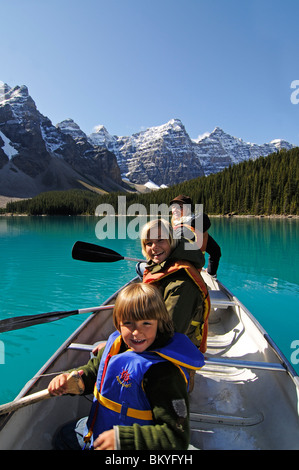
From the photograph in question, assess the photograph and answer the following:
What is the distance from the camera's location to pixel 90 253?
6.30m

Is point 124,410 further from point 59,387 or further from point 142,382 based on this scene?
point 59,387

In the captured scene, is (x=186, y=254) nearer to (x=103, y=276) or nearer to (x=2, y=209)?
(x=103, y=276)

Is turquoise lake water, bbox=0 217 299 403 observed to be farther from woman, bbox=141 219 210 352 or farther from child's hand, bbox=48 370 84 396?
woman, bbox=141 219 210 352

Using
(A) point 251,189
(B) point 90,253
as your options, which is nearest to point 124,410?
(B) point 90,253

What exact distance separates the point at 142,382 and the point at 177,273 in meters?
1.17

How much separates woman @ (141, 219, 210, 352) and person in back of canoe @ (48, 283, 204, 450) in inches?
24.0

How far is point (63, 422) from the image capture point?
9.99 ft

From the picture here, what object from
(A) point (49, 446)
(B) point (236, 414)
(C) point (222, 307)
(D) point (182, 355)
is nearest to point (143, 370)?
(D) point (182, 355)

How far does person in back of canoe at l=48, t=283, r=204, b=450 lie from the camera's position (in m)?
1.81

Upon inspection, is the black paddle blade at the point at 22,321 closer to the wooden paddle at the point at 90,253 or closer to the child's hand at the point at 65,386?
the child's hand at the point at 65,386

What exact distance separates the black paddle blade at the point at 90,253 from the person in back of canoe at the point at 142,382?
402 centimetres

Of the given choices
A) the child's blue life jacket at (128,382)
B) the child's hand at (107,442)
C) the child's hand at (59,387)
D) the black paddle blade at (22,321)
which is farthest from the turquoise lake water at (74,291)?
the child's hand at (107,442)

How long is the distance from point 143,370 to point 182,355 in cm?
29

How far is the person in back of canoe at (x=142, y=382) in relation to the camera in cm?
181
